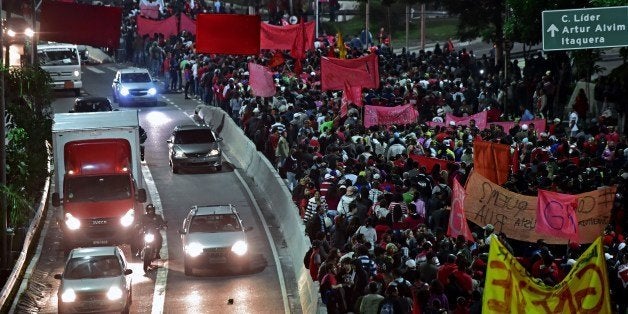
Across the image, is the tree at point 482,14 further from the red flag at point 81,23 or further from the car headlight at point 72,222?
the car headlight at point 72,222

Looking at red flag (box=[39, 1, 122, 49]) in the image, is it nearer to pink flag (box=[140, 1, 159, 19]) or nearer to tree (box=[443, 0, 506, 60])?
tree (box=[443, 0, 506, 60])

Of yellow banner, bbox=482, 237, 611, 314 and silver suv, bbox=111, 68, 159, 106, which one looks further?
silver suv, bbox=111, 68, 159, 106

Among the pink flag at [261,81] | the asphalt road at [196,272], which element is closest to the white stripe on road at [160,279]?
the asphalt road at [196,272]

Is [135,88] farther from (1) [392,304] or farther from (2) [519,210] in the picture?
(1) [392,304]

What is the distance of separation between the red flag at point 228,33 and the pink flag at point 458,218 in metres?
17.7

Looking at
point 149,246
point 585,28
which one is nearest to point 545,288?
point 585,28

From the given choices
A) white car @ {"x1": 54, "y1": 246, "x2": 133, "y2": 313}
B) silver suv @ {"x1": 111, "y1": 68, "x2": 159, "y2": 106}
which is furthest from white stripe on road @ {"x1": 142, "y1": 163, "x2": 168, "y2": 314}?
silver suv @ {"x1": 111, "y1": 68, "x2": 159, "y2": 106}

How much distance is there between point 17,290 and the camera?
26.8 meters

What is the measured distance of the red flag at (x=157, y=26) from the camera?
5859 cm

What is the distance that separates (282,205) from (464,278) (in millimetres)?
13407

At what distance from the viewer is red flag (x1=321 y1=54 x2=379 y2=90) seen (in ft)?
123

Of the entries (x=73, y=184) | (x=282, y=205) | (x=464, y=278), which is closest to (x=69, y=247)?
(x=73, y=184)

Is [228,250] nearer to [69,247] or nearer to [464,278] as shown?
[69,247]

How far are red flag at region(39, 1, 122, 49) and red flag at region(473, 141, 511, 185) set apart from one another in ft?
42.8
